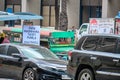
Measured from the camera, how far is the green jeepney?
2157 cm

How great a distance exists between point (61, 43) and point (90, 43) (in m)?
9.74

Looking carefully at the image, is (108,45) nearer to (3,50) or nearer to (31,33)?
(3,50)

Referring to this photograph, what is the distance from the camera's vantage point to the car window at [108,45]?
13000mm

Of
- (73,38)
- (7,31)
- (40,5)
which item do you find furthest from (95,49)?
(40,5)

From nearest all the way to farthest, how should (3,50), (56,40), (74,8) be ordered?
(3,50) < (56,40) < (74,8)

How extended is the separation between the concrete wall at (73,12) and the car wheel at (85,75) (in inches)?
1429

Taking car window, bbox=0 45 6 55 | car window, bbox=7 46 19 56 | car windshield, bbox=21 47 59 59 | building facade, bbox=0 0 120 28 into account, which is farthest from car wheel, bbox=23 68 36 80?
building facade, bbox=0 0 120 28

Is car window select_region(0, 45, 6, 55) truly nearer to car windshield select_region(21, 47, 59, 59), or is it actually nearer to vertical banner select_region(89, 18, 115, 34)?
car windshield select_region(21, 47, 59, 59)

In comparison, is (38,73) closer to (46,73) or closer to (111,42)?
(46,73)

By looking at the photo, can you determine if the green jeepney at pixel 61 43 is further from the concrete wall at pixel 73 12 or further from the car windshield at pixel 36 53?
the concrete wall at pixel 73 12

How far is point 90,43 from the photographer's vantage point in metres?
13.9

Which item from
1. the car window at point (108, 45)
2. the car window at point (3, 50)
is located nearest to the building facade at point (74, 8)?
the car window at point (3, 50)

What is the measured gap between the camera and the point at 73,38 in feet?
81.3

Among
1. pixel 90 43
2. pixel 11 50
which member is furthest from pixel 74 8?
pixel 90 43
